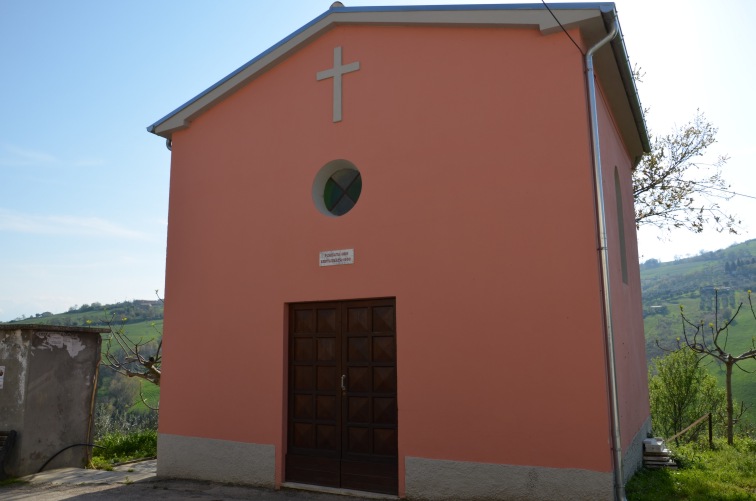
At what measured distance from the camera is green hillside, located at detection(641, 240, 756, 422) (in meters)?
51.4

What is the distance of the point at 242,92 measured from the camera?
8773 millimetres

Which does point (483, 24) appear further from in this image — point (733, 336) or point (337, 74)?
point (733, 336)

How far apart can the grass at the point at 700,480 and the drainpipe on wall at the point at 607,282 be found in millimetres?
598

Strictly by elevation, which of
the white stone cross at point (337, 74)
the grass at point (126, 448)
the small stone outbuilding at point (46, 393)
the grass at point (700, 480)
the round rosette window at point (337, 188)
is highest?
the white stone cross at point (337, 74)

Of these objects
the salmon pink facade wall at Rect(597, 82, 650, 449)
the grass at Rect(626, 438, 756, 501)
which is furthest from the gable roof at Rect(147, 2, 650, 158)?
the grass at Rect(626, 438, 756, 501)

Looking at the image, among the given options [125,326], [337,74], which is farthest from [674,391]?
[125,326]

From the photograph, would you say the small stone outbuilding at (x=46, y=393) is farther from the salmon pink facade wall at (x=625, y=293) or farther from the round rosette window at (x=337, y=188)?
the salmon pink facade wall at (x=625, y=293)

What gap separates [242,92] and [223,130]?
2.04 ft

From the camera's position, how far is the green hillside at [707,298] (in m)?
51.4

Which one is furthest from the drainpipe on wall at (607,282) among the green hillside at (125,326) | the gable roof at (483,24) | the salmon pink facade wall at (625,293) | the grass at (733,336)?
the grass at (733,336)

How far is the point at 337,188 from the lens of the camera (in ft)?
26.2

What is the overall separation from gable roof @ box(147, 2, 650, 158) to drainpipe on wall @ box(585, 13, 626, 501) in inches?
12.0

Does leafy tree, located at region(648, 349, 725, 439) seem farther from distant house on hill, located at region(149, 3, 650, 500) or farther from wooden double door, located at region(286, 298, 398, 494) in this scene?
wooden double door, located at region(286, 298, 398, 494)

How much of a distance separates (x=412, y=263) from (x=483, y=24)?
9.13 ft
